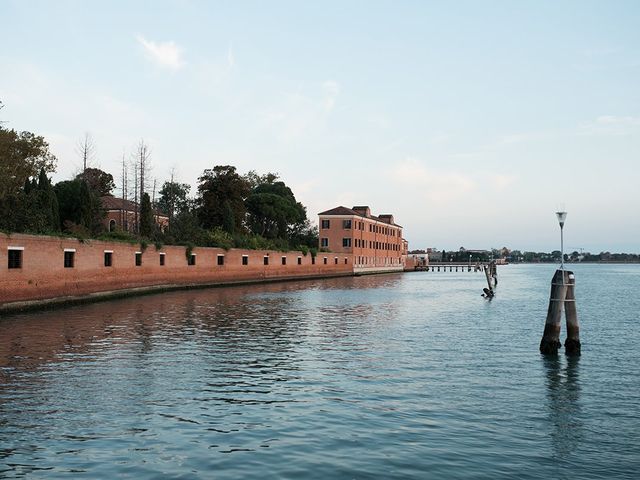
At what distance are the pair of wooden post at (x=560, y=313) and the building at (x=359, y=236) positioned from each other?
252ft

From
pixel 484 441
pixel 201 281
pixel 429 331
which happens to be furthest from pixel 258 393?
pixel 201 281

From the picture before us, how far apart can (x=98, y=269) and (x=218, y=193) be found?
4665 cm

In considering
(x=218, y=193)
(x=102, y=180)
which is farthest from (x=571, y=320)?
(x=102, y=180)

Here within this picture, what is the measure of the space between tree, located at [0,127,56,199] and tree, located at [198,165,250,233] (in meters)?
20.9

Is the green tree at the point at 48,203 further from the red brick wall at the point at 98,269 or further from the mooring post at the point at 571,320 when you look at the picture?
the mooring post at the point at 571,320

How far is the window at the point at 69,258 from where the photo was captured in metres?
32.4

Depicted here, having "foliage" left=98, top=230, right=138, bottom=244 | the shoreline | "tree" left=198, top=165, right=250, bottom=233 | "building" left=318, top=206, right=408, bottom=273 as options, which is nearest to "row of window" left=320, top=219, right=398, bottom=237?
"building" left=318, top=206, right=408, bottom=273

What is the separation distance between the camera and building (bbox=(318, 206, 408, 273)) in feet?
320

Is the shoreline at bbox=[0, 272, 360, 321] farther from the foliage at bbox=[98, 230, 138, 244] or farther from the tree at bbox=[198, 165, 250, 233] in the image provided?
the tree at bbox=[198, 165, 250, 233]

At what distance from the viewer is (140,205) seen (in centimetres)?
5762

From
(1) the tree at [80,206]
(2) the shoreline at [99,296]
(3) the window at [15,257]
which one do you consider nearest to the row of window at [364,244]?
(2) the shoreline at [99,296]

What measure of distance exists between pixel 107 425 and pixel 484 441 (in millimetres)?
5545

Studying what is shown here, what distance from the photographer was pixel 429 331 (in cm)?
2277

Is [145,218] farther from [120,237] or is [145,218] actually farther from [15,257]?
[15,257]
